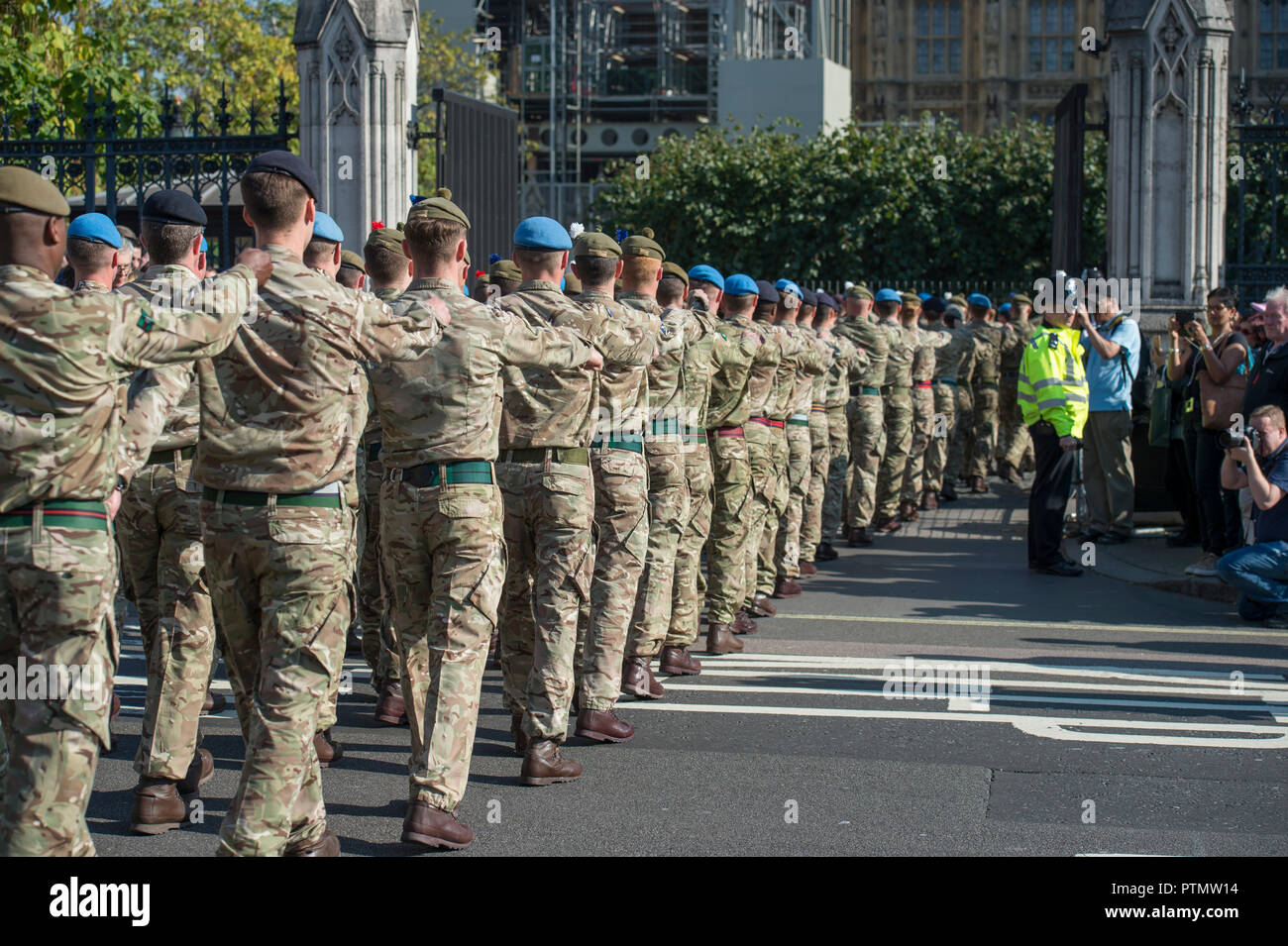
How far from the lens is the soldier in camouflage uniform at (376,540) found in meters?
7.38

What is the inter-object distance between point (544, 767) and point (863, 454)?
26.6ft

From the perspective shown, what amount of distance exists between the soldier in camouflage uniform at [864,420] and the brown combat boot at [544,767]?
8.01m

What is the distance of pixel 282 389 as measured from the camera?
493 centimetres

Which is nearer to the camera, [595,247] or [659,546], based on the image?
[595,247]

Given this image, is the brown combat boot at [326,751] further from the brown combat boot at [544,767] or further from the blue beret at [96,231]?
the blue beret at [96,231]

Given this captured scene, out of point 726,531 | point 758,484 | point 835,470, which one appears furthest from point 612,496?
point 835,470

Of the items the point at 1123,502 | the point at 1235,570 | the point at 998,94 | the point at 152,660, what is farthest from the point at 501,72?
the point at 152,660

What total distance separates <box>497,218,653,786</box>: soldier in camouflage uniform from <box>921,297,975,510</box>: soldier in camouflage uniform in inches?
420

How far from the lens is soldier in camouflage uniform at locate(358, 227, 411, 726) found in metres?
7.38

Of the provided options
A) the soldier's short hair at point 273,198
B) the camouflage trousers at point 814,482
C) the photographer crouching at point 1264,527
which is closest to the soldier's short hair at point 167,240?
the soldier's short hair at point 273,198

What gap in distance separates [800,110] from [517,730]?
1636 inches

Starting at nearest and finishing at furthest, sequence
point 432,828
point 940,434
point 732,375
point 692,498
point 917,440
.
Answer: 1. point 432,828
2. point 692,498
3. point 732,375
4. point 917,440
5. point 940,434

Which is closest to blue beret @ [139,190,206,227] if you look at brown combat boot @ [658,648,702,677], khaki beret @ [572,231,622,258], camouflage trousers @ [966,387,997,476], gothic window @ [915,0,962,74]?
khaki beret @ [572,231,622,258]

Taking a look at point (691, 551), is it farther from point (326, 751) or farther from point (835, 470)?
point (835, 470)
